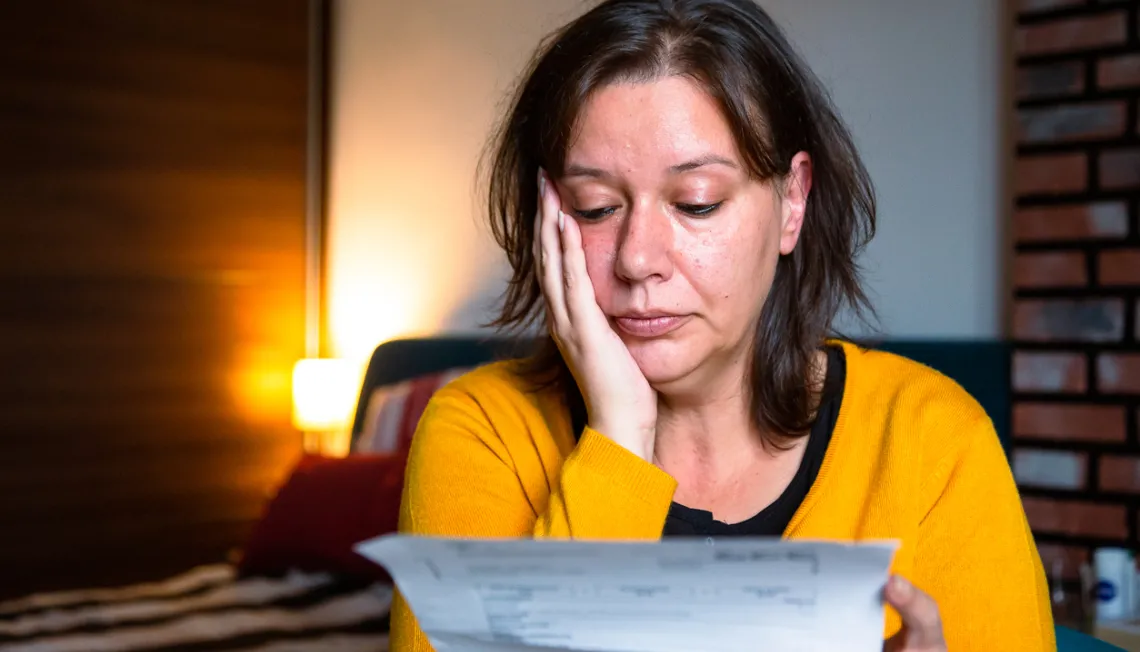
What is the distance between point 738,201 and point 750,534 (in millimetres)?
336

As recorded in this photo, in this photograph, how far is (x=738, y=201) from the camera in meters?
1.12

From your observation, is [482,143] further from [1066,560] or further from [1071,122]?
[1066,560]

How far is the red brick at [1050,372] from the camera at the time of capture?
2.15 metres

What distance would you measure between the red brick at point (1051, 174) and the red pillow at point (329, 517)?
57.5 inches

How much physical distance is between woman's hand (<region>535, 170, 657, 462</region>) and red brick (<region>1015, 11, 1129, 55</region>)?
137 cm

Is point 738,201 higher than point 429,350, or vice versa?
point 738,201

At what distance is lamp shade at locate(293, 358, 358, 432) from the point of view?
154 inches

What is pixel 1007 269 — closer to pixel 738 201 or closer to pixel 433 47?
pixel 738 201

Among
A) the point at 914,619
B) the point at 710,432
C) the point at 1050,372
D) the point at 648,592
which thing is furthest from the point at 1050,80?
the point at 648,592

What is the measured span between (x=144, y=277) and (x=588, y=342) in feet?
10.0

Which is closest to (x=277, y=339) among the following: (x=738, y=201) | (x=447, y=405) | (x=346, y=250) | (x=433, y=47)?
(x=346, y=250)

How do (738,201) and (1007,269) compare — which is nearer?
(738,201)

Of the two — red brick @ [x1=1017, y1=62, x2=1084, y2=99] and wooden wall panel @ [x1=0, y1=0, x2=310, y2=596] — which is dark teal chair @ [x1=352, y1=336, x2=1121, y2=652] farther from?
wooden wall panel @ [x1=0, y1=0, x2=310, y2=596]

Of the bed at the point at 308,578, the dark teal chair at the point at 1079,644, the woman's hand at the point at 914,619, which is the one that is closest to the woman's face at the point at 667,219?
the woman's hand at the point at 914,619
